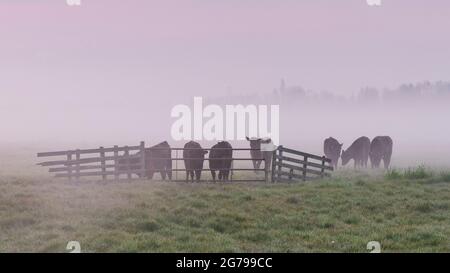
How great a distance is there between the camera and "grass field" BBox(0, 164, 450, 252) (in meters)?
9.59

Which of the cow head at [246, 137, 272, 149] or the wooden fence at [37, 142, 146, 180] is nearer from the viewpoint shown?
the wooden fence at [37, 142, 146, 180]

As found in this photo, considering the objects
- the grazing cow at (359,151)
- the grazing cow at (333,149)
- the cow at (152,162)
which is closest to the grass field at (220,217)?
the cow at (152,162)

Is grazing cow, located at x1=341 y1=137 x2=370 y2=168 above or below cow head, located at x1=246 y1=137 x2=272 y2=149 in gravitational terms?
below

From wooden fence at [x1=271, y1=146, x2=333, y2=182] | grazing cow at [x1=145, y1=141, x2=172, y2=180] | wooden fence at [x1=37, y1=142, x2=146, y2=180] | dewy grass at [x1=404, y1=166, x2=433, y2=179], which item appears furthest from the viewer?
grazing cow at [x1=145, y1=141, x2=172, y2=180]

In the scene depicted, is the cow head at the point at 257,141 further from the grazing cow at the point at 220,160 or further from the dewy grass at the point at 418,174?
the dewy grass at the point at 418,174

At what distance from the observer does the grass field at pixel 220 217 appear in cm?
959

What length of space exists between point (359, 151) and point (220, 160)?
11432mm

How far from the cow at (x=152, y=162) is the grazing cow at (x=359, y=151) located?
12319mm

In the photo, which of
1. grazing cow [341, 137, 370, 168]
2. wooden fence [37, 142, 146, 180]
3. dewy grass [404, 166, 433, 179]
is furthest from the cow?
A: grazing cow [341, 137, 370, 168]

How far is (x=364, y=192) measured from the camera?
15.9m

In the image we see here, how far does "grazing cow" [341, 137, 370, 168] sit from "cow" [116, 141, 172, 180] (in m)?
12.3

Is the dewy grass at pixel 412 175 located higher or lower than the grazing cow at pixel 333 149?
lower

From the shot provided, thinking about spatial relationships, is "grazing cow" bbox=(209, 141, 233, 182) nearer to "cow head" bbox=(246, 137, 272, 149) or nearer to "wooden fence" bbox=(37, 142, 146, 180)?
"cow head" bbox=(246, 137, 272, 149)
